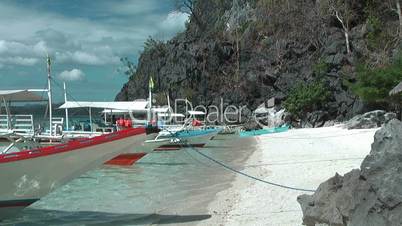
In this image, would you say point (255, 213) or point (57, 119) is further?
point (57, 119)

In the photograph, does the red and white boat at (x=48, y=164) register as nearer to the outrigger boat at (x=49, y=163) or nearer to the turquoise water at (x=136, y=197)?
the outrigger boat at (x=49, y=163)

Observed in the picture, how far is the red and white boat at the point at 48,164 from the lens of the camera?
9.11 metres

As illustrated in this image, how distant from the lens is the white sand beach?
374 inches

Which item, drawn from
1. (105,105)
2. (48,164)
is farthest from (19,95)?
(48,164)

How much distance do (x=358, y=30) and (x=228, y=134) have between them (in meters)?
14.8

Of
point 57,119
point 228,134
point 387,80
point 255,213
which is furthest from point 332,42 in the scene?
point 255,213

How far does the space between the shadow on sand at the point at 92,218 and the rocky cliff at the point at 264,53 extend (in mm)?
27322

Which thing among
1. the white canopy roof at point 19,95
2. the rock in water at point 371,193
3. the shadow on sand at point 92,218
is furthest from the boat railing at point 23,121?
the rock in water at point 371,193

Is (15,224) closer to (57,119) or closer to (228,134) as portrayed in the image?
(57,119)

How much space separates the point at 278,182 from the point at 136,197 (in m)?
3.58

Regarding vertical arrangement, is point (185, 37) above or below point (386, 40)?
above

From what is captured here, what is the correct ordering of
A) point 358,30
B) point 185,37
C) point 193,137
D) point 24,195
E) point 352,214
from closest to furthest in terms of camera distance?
point 352,214
point 24,195
point 193,137
point 358,30
point 185,37

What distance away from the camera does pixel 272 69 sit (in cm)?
5609

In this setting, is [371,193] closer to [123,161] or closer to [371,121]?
[123,161]
